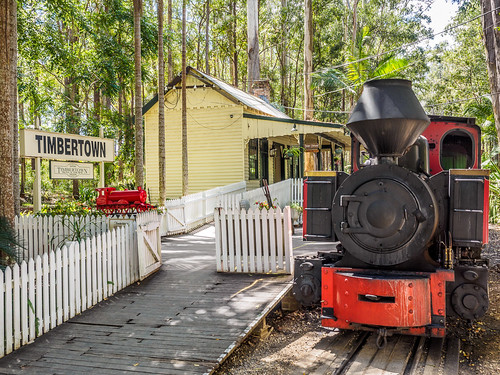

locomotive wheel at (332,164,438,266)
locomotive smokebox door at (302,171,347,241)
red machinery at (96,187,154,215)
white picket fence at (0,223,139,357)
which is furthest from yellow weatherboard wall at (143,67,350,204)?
locomotive wheel at (332,164,438,266)

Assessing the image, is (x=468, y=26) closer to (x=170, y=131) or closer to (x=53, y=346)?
(x=170, y=131)

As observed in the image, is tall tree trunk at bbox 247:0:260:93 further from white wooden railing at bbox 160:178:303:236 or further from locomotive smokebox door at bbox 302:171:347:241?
locomotive smokebox door at bbox 302:171:347:241

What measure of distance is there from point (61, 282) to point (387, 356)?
3971 mm

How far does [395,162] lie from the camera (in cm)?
451

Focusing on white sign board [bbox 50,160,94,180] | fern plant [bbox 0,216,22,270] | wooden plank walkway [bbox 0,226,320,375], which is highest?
white sign board [bbox 50,160,94,180]

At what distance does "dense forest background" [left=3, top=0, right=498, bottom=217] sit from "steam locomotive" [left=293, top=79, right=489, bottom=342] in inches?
201

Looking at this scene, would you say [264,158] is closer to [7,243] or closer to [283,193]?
[283,193]

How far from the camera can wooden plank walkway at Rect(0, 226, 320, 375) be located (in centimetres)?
395

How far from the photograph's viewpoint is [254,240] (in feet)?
23.9

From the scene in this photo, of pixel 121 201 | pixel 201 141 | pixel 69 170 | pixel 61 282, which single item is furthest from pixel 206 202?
pixel 61 282

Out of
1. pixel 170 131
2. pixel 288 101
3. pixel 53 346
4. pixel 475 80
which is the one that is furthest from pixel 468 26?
pixel 53 346

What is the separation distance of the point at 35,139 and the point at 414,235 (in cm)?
867

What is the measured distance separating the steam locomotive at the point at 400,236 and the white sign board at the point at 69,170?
7886mm

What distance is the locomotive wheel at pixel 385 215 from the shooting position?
13.7ft
